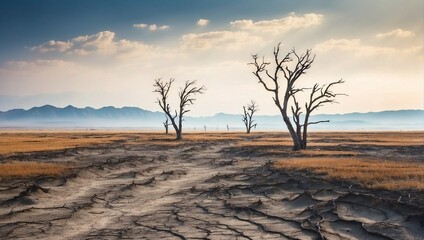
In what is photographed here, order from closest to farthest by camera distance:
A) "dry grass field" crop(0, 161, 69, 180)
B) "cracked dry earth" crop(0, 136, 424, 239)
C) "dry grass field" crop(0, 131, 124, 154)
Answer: "cracked dry earth" crop(0, 136, 424, 239) < "dry grass field" crop(0, 161, 69, 180) < "dry grass field" crop(0, 131, 124, 154)

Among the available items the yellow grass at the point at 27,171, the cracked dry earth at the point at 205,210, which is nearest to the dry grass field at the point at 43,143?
the yellow grass at the point at 27,171

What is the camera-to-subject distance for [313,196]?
462 inches

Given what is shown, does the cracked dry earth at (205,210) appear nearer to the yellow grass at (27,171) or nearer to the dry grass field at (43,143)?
the yellow grass at (27,171)

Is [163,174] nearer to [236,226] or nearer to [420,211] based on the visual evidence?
[236,226]

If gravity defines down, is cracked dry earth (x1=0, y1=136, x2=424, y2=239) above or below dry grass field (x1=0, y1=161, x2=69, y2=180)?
below

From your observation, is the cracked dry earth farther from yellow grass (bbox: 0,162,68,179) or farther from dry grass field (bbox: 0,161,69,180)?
yellow grass (bbox: 0,162,68,179)

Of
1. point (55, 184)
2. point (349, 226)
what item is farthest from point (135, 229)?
point (55, 184)

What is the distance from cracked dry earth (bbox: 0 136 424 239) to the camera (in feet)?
27.4

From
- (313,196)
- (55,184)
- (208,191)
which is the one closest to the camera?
(313,196)

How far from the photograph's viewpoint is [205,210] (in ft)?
34.9

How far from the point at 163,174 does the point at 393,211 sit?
1093 centimetres

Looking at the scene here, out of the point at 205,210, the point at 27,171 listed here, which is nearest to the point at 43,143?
the point at 27,171

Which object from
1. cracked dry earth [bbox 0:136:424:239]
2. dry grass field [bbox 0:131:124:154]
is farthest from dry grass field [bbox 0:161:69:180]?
dry grass field [bbox 0:131:124:154]

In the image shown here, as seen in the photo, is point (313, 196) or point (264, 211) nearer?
point (264, 211)
